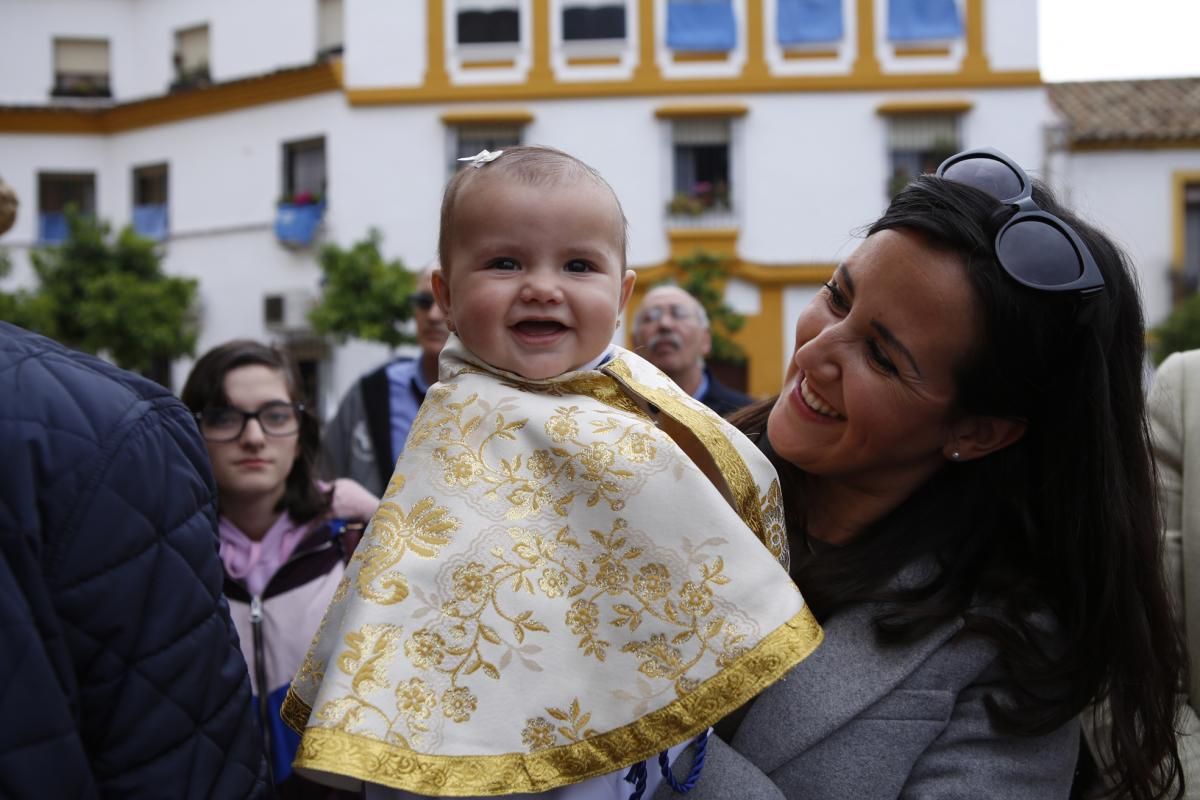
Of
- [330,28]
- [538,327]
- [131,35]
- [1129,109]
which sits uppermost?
[131,35]

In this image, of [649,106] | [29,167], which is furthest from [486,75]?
[29,167]

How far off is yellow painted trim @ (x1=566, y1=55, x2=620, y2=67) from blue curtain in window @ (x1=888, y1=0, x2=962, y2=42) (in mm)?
4688

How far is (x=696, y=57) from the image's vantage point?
19453 mm

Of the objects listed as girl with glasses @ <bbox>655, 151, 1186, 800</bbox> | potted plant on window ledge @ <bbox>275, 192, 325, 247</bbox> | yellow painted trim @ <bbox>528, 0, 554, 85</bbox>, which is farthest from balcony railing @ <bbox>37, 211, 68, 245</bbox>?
girl with glasses @ <bbox>655, 151, 1186, 800</bbox>

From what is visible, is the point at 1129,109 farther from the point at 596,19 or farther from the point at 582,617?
the point at 582,617

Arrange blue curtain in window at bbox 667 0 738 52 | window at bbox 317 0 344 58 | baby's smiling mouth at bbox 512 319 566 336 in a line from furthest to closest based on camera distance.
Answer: window at bbox 317 0 344 58 < blue curtain in window at bbox 667 0 738 52 < baby's smiling mouth at bbox 512 319 566 336

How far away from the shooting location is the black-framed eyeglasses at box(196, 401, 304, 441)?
3.23m

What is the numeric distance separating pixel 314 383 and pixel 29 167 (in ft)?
25.2

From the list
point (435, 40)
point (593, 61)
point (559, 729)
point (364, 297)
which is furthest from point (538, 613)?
point (435, 40)

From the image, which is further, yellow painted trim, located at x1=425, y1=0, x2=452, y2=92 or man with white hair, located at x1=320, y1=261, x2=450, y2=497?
yellow painted trim, located at x1=425, y1=0, x2=452, y2=92

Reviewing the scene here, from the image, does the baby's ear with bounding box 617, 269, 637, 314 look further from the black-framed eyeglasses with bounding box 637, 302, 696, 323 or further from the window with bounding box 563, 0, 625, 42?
the window with bounding box 563, 0, 625, 42

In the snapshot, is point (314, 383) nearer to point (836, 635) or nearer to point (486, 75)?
point (486, 75)

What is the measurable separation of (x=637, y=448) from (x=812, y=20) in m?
18.9

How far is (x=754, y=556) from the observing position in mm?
1740
